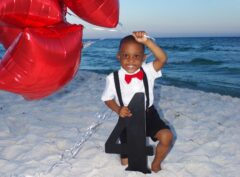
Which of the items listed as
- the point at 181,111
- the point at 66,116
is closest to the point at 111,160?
the point at 66,116

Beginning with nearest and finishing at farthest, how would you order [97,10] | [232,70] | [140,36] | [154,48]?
1. [97,10]
2. [140,36]
3. [154,48]
4. [232,70]

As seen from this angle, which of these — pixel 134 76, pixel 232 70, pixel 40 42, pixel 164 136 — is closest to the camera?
pixel 40 42

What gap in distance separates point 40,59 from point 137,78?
1.20 m

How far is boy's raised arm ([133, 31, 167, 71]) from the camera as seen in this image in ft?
7.64

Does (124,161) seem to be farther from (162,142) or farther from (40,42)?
(40,42)

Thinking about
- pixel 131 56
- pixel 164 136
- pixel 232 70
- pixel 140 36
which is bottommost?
pixel 232 70

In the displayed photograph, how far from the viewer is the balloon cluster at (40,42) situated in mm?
1518

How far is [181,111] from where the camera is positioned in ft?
15.6

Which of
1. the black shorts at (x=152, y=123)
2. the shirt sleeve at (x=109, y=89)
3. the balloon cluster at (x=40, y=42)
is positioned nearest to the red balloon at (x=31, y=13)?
the balloon cluster at (x=40, y=42)

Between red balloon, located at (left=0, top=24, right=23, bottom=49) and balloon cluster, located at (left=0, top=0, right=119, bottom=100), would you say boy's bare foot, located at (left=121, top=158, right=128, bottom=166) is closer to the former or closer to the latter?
balloon cluster, located at (left=0, top=0, right=119, bottom=100)

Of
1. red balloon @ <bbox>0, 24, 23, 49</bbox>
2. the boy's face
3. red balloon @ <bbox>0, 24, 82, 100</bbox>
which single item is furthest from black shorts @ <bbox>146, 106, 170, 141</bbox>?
red balloon @ <bbox>0, 24, 23, 49</bbox>

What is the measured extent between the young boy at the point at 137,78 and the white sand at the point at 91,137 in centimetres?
40

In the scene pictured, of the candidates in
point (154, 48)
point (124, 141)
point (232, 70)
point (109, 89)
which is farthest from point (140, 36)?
point (232, 70)

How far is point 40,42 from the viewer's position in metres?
1.51
